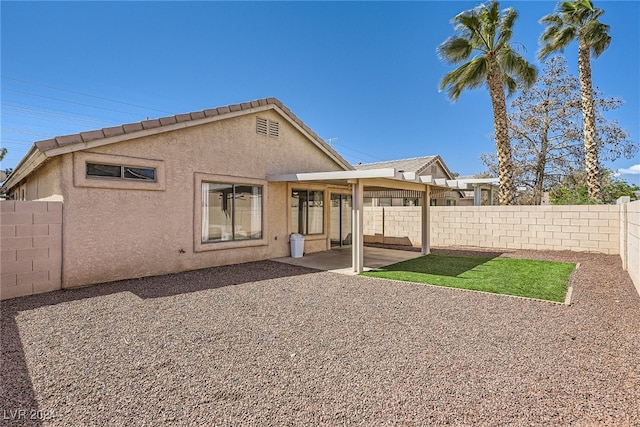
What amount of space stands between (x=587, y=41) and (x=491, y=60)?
15.8ft

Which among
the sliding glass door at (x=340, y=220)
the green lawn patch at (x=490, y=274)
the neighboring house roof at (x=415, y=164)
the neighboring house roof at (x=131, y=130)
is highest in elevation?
the neighboring house roof at (x=415, y=164)

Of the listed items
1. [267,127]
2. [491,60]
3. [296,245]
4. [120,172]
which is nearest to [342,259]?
[296,245]

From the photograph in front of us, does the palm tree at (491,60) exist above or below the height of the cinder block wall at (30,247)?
above

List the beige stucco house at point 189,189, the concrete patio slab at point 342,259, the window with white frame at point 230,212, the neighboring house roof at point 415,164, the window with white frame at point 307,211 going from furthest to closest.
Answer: the neighboring house roof at point 415,164 → the window with white frame at point 307,211 → the concrete patio slab at point 342,259 → the window with white frame at point 230,212 → the beige stucco house at point 189,189

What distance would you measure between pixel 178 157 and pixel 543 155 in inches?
1087

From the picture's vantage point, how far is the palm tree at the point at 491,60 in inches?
642

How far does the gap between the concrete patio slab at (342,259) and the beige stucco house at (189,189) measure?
1.92 feet

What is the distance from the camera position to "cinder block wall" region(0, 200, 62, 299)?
728cm

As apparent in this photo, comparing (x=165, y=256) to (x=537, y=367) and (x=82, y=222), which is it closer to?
(x=82, y=222)

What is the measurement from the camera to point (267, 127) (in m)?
12.9

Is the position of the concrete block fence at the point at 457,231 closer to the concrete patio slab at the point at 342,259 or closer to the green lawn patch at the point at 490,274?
A: the green lawn patch at the point at 490,274

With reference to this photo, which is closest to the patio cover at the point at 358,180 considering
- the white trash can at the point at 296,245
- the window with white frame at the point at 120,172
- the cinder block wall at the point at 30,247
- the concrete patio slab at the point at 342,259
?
the concrete patio slab at the point at 342,259

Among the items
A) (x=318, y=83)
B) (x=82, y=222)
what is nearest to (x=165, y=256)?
(x=82, y=222)

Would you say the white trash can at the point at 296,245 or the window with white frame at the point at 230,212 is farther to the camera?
the white trash can at the point at 296,245
